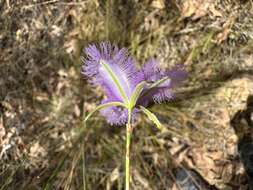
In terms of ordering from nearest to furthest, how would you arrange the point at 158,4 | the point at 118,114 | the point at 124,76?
1. the point at 124,76
2. the point at 118,114
3. the point at 158,4

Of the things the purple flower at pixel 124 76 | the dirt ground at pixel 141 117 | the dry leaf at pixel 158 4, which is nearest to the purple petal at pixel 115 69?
the purple flower at pixel 124 76

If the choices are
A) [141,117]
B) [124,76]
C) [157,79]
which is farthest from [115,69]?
[141,117]

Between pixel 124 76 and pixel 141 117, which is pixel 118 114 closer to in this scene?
pixel 124 76

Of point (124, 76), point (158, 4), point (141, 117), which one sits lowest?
point (141, 117)

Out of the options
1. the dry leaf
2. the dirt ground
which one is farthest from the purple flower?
the dry leaf

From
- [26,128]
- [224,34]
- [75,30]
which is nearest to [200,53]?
[224,34]
